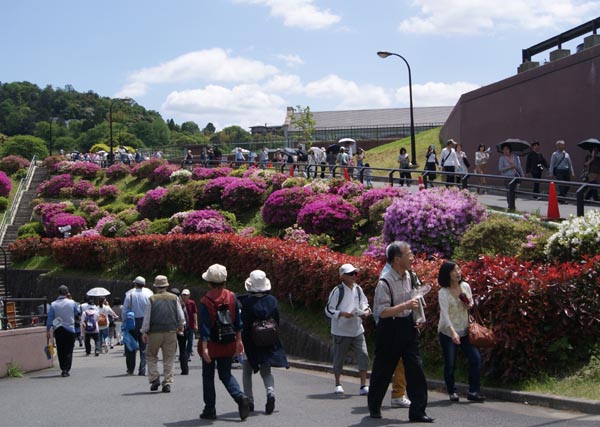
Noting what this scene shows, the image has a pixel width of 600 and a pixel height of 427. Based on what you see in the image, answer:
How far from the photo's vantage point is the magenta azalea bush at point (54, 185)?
47.9 meters

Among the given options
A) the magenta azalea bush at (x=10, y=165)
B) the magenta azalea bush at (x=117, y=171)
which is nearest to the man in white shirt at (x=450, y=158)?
the magenta azalea bush at (x=117, y=171)

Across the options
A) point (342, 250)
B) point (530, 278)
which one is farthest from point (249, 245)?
point (530, 278)

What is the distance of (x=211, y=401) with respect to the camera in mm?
8922

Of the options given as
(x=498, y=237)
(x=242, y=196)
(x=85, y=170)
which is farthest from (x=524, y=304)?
(x=85, y=170)

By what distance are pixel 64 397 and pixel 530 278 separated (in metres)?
6.56

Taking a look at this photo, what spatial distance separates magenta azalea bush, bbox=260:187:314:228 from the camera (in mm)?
25688

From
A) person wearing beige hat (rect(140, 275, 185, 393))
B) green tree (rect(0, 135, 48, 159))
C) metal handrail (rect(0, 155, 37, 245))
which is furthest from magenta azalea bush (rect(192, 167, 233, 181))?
green tree (rect(0, 135, 48, 159))

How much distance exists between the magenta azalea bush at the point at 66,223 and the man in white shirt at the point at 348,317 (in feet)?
101

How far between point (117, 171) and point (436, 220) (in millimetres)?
35606

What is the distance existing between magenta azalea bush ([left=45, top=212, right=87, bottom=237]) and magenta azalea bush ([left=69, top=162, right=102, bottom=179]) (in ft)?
31.3

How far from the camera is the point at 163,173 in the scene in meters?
44.8

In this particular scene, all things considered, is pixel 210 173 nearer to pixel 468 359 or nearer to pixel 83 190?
pixel 83 190

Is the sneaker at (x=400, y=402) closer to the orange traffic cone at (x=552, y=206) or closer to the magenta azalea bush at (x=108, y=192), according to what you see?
the orange traffic cone at (x=552, y=206)

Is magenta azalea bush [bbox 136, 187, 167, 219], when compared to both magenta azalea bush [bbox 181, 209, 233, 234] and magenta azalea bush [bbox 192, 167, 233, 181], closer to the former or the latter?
magenta azalea bush [bbox 192, 167, 233, 181]
